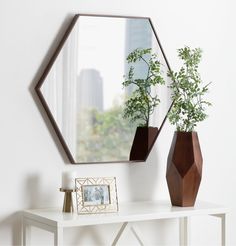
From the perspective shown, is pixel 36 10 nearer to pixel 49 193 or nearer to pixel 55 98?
pixel 55 98

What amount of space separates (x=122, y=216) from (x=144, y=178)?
0.47 meters

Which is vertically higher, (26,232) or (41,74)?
(41,74)

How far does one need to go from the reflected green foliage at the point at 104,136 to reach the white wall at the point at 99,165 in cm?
6

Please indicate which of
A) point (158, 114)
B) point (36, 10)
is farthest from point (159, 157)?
point (36, 10)

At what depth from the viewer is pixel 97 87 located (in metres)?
2.77

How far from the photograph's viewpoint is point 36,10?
2643 mm

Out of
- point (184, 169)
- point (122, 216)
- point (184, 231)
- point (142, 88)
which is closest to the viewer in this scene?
point (122, 216)

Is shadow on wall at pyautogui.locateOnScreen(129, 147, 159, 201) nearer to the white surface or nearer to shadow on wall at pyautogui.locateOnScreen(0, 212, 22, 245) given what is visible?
the white surface

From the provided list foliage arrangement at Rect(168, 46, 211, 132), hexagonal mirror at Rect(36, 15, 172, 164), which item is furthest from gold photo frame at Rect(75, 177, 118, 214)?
foliage arrangement at Rect(168, 46, 211, 132)

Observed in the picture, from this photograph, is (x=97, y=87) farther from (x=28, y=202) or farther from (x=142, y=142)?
(x=28, y=202)

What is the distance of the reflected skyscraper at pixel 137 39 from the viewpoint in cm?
283

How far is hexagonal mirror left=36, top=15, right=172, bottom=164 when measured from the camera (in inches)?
105

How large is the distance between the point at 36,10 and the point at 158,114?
71 cm

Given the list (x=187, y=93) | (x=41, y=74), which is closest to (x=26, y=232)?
(x=41, y=74)
